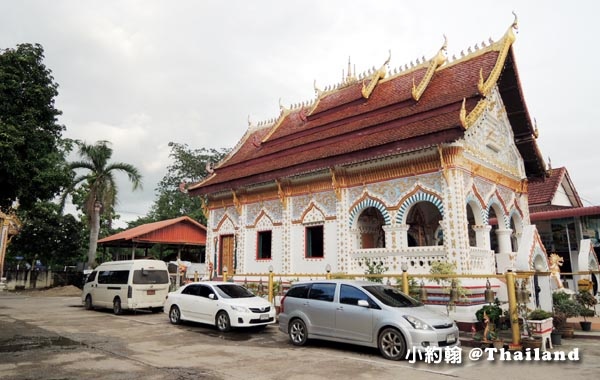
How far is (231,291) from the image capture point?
41.8 feet

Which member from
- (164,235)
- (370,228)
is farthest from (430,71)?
(164,235)

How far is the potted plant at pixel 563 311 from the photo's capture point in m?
10.5

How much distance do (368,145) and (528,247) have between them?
5.65 m

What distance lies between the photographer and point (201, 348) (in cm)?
950

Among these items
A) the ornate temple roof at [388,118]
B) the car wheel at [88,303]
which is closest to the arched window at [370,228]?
the ornate temple roof at [388,118]

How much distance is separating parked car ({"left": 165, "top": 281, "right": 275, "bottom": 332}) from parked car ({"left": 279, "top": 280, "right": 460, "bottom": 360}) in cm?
175

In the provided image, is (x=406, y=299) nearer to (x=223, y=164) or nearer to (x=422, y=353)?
(x=422, y=353)

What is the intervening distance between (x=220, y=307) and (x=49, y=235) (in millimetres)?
28482

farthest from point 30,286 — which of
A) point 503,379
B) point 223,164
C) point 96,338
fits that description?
point 503,379

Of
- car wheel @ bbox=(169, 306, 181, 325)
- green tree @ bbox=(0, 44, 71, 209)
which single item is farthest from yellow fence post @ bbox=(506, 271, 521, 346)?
green tree @ bbox=(0, 44, 71, 209)

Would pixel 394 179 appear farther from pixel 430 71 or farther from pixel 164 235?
pixel 164 235

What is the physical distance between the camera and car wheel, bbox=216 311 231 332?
11.8 meters

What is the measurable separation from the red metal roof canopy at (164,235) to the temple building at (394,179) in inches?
308

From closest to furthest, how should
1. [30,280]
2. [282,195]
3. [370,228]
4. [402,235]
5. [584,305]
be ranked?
[584,305], [402,235], [370,228], [282,195], [30,280]
